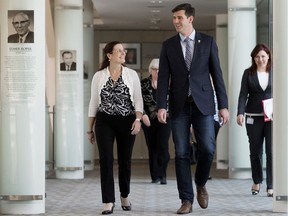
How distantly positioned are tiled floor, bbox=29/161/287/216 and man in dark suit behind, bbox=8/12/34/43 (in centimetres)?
183

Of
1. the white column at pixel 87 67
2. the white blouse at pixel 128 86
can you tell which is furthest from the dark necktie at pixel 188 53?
the white column at pixel 87 67

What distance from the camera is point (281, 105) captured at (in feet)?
30.5

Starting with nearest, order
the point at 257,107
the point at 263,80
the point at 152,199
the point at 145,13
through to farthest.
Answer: the point at 152,199 → the point at 257,107 → the point at 263,80 → the point at 145,13

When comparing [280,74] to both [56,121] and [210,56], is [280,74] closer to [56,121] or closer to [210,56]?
[210,56]

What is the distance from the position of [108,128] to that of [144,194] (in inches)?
122

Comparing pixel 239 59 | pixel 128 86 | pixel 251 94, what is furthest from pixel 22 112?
pixel 239 59

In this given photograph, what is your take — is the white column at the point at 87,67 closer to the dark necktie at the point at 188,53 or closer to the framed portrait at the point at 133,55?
the framed portrait at the point at 133,55

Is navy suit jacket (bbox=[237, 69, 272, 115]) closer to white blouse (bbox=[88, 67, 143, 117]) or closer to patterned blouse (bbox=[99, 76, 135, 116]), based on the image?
white blouse (bbox=[88, 67, 143, 117])

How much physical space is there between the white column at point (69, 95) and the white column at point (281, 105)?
7.50 meters

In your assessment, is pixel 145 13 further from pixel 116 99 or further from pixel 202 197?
pixel 202 197

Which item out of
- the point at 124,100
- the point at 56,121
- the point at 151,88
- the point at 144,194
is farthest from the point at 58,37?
the point at 124,100

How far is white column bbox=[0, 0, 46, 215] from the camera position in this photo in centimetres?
927

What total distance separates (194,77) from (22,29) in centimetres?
184

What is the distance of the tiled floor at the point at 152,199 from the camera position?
9617mm
